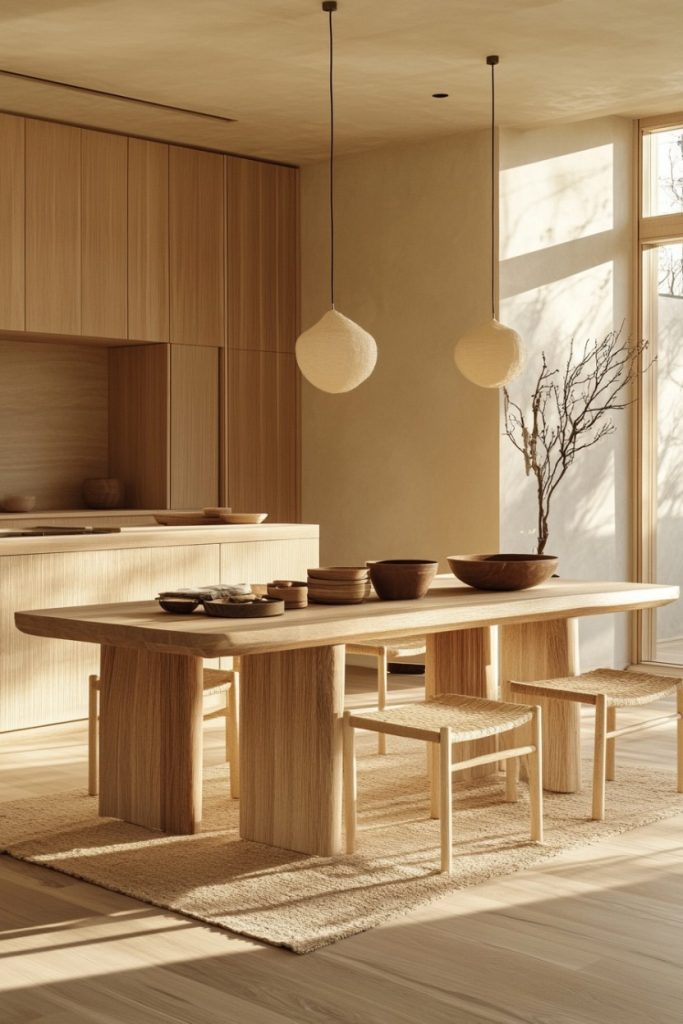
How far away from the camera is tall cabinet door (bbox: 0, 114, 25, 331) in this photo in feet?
20.3

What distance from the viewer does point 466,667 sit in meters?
4.36

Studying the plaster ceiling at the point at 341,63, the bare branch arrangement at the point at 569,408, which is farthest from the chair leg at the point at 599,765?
the plaster ceiling at the point at 341,63

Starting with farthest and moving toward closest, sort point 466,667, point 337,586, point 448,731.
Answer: point 466,667 < point 337,586 < point 448,731

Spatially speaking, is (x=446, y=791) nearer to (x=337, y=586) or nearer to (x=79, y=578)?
(x=337, y=586)

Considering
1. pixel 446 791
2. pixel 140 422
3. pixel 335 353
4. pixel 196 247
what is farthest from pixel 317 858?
pixel 196 247

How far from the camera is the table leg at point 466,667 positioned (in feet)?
14.2

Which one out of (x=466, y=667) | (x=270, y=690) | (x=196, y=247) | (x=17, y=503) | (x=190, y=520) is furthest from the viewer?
(x=196, y=247)

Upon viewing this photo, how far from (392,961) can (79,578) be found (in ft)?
8.83

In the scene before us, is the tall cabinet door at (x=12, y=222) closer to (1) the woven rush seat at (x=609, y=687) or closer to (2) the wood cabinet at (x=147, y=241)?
(2) the wood cabinet at (x=147, y=241)

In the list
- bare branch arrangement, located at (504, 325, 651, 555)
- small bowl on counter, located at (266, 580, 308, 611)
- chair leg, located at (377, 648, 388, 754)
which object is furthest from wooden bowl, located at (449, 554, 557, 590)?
bare branch arrangement, located at (504, 325, 651, 555)

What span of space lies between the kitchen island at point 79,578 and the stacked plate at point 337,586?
1.58 m

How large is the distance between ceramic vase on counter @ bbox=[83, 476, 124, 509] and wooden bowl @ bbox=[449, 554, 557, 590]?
10.3 feet

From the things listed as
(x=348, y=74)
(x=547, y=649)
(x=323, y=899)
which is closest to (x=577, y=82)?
(x=348, y=74)

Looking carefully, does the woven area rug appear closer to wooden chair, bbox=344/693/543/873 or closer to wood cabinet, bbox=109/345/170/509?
wooden chair, bbox=344/693/543/873
